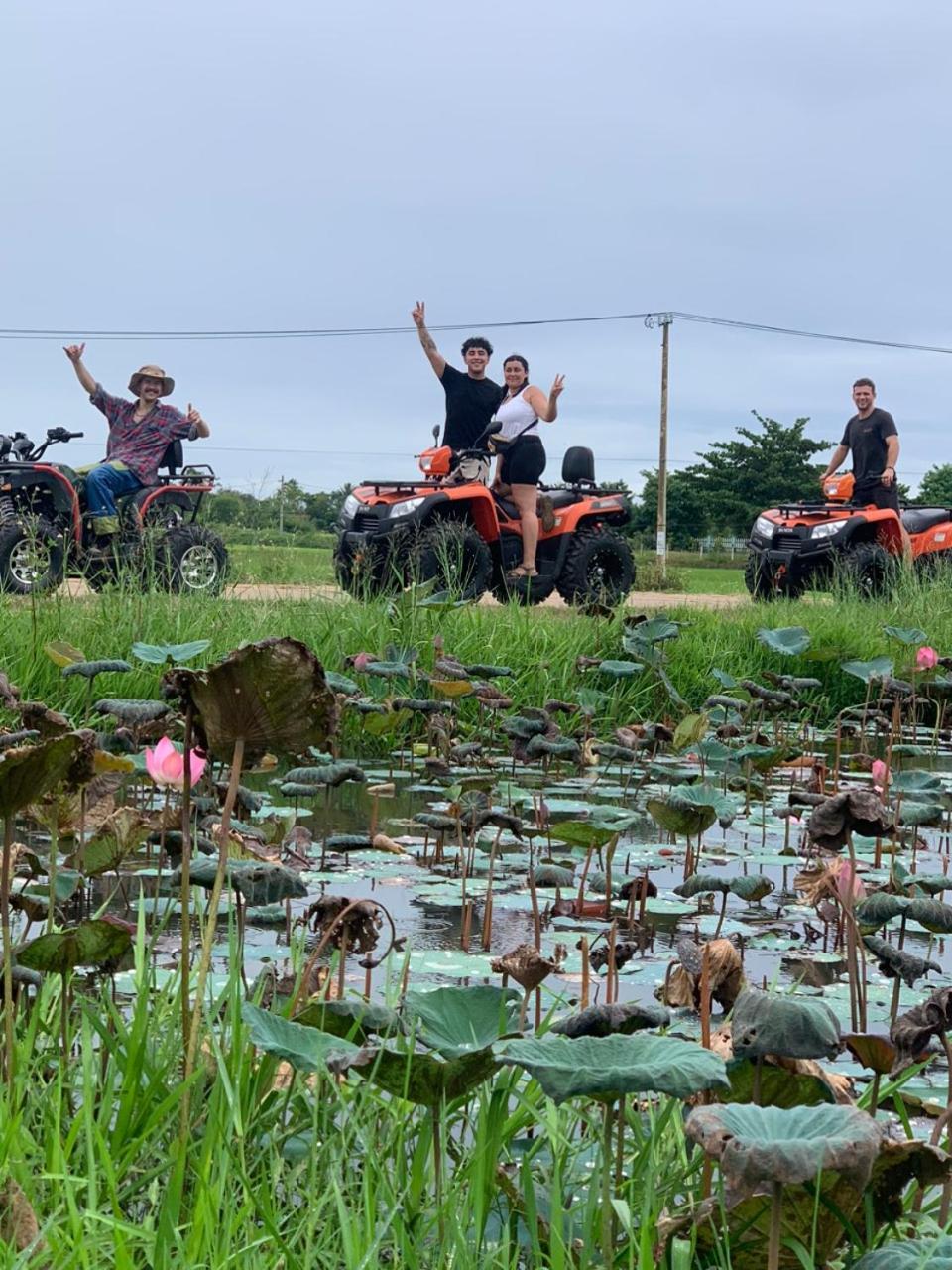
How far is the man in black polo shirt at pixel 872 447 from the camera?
1210cm

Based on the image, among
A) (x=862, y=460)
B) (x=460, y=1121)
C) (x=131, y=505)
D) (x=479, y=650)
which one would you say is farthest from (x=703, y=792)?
(x=862, y=460)

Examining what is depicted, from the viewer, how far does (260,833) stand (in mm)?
2887

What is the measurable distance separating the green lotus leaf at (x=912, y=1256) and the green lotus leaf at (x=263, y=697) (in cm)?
63

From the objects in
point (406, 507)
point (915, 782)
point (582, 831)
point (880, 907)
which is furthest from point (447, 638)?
point (880, 907)

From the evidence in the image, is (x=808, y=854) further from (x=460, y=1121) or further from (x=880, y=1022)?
(x=460, y=1121)

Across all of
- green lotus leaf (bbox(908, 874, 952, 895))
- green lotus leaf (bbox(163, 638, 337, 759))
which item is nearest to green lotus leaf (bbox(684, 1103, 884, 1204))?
green lotus leaf (bbox(163, 638, 337, 759))

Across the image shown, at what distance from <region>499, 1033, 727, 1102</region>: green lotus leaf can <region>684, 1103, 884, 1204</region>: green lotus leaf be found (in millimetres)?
49

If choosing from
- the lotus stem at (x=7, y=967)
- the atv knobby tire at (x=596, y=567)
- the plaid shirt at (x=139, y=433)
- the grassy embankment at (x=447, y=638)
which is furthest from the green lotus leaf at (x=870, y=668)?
the plaid shirt at (x=139, y=433)

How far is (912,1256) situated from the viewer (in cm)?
113

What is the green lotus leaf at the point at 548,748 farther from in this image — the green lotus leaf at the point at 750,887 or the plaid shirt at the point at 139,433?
the plaid shirt at the point at 139,433

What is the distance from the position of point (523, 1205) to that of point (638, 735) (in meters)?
3.69

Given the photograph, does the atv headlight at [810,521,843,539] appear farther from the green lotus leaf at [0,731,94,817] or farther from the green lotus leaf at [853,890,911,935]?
the green lotus leaf at [0,731,94,817]

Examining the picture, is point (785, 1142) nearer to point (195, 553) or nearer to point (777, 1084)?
point (777, 1084)

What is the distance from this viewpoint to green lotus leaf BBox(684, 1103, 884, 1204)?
3.24 ft
